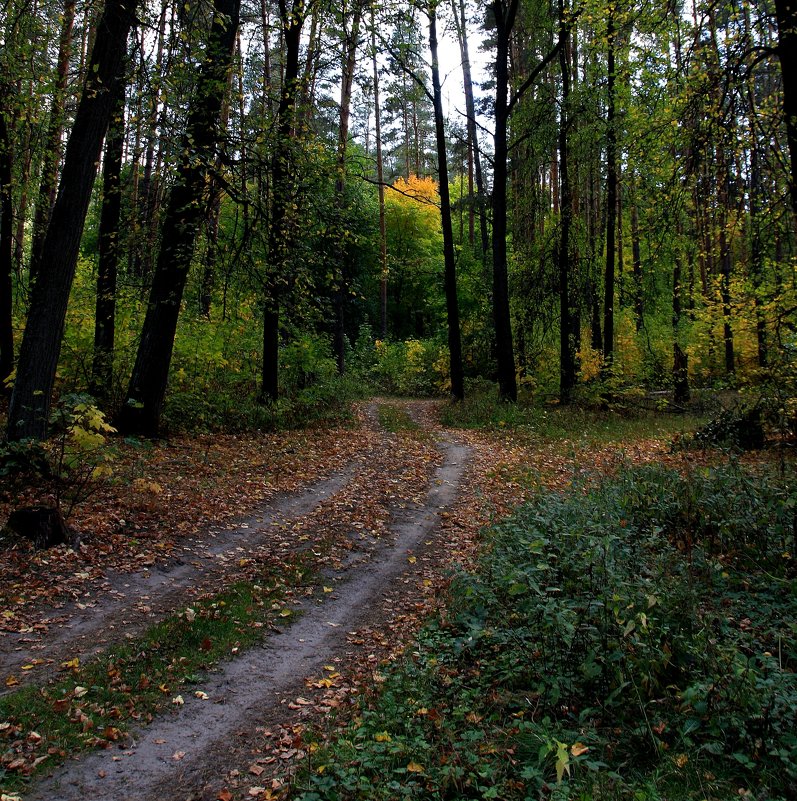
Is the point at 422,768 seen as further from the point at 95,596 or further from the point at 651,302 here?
the point at 651,302

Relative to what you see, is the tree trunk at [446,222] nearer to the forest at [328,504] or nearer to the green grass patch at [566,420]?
the green grass patch at [566,420]

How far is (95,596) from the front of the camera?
5.92 metres

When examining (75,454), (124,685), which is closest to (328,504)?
(75,454)

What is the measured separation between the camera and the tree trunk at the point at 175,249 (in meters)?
9.27

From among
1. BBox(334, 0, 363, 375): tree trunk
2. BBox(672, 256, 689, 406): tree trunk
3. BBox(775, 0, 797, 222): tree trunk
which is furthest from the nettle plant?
BBox(672, 256, 689, 406): tree trunk

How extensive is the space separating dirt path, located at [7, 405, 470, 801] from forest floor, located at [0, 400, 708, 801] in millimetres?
17

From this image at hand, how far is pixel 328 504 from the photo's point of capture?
370 inches

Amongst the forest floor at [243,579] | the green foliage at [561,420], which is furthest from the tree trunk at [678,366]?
the forest floor at [243,579]

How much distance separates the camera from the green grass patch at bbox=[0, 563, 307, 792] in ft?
12.6

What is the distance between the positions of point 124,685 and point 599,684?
3616mm

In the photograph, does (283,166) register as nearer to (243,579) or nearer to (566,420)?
(243,579)

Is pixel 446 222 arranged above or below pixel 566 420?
above

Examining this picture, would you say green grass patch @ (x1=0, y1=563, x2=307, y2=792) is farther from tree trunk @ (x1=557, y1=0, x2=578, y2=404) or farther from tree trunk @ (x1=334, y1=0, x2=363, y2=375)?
tree trunk @ (x1=557, y1=0, x2=578, y2=404)

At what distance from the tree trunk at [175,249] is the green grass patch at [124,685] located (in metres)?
4.91
